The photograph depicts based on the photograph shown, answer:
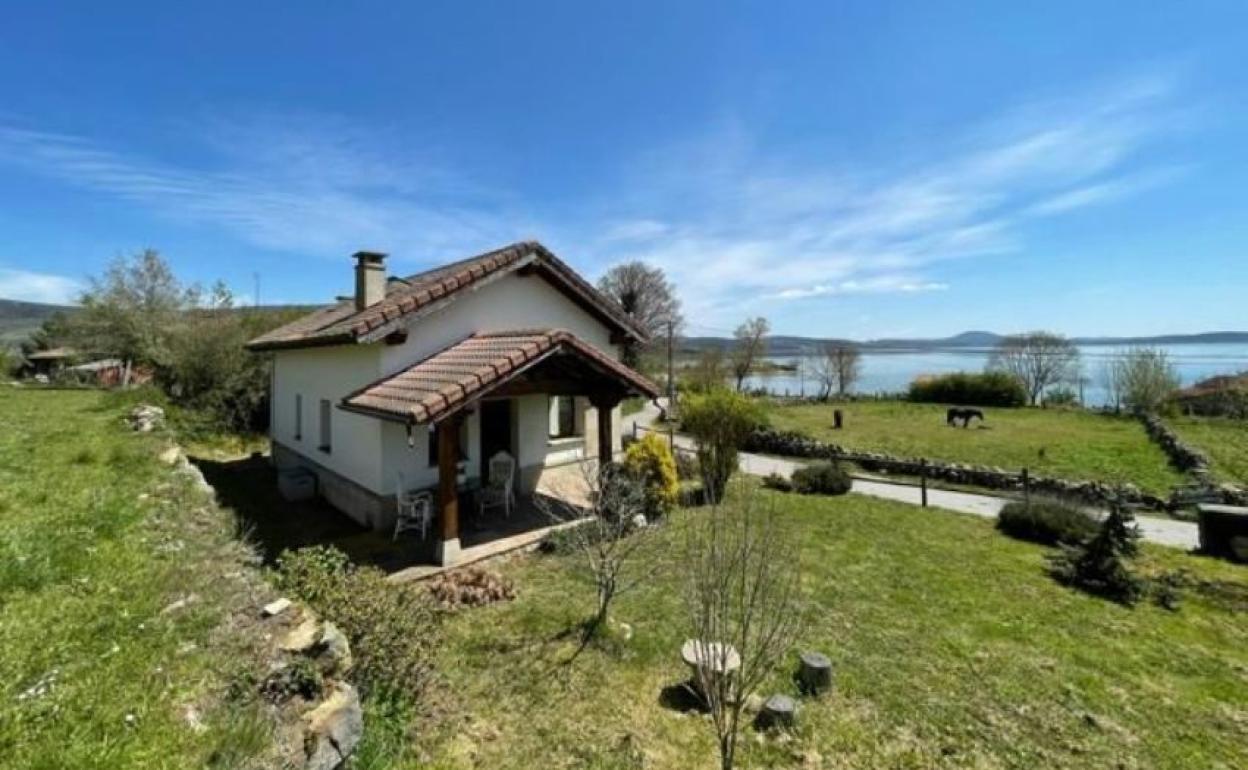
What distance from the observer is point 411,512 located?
419 inches

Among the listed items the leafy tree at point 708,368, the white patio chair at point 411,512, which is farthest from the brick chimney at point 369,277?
the leafy tree at point 708,368

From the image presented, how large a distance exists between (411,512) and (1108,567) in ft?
A: 40.5

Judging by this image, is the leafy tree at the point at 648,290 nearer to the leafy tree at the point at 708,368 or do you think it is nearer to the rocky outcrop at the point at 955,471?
the leafy tree at the point at 708,368

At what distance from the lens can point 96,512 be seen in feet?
23.3

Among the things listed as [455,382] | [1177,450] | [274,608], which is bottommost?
[1177,450]

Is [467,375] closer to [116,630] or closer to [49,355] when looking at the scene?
[116,630]

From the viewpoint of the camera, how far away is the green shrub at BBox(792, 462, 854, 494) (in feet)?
53.8

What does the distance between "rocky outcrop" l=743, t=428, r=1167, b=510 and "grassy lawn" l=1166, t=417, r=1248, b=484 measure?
3.84 m

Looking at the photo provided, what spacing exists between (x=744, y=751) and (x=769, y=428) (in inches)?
845

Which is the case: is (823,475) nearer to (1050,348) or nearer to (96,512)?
(96,512)

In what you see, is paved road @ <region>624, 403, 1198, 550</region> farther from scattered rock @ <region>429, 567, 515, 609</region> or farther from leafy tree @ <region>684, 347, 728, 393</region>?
leafy tree @ <region>684, 347, 728, 393</region>

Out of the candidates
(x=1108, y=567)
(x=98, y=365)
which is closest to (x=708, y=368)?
(x=1108, y=567)

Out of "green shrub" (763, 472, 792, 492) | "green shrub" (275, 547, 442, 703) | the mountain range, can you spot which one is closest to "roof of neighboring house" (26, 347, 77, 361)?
the mountain range

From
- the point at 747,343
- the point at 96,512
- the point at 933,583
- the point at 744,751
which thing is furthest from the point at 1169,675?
the point at 747,343
